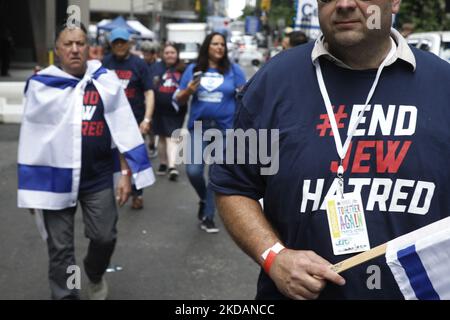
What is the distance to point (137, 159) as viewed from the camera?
4344 mm

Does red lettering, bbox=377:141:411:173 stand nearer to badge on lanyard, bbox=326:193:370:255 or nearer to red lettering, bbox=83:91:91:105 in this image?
badge on lanyard, bbox=326:193:370:255

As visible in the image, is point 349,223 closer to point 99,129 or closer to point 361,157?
point 361,157

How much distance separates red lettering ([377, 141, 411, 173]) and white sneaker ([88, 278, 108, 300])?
3.01 metres

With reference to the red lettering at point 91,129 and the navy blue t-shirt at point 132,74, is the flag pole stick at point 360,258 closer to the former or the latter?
the red lettering at point 91,129

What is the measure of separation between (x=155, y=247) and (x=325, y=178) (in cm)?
401

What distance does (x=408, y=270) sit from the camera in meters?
1.82

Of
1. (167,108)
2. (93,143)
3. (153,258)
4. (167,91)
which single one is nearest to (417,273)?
(93,143)

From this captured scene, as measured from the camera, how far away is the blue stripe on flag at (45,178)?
4.07 meters

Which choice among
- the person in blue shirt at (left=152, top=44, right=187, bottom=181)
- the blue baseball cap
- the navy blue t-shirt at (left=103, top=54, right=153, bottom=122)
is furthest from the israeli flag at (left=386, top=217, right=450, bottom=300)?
the person in blue shirt at (left=152, top=44, right=187, bottom=181)

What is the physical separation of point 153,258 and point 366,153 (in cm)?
376

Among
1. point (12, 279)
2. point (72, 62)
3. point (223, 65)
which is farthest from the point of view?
point (223, 65)

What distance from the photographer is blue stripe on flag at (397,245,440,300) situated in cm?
Result: 178

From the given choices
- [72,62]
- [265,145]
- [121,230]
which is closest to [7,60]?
[121,230]

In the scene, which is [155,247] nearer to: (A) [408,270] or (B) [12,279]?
(B) [12,279]
